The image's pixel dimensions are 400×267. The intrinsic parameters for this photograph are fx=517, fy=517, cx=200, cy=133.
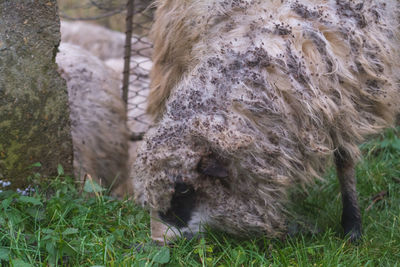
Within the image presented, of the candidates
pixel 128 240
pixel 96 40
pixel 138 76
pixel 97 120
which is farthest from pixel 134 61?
pixel 128 240

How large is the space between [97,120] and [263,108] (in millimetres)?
2057

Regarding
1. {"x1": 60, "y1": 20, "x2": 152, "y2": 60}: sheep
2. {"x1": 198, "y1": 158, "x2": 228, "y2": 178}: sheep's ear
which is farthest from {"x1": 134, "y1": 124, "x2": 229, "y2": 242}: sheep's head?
{"x1": 60, "y1": 20, "x2": 152, "y2": 60}: sheep

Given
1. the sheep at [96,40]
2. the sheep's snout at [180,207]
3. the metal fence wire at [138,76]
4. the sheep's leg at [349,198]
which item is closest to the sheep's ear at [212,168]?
the sheep's snout at [180,207]

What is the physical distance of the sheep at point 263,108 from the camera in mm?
2363

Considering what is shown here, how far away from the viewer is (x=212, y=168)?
7.80ft

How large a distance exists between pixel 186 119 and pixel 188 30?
659 mm

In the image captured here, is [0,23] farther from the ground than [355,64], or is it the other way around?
[355,64]

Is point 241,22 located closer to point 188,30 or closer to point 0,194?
point 188,30

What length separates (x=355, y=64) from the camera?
2.52 metres

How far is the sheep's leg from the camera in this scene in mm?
2836

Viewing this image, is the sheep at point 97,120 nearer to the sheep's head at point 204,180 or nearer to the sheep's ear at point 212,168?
the sheep's head at point 204,180

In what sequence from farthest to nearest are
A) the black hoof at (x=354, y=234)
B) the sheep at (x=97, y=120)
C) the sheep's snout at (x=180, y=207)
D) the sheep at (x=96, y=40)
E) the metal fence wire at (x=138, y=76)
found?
1. the sheep at (x=96, y=40)
2. the metal fence wire at (x=138, y=76)
3. the sheep at (x=97, y=120)
4. the black hoof at (x=354, y=234)
5. the sheep's snout at (x=180, y=207)

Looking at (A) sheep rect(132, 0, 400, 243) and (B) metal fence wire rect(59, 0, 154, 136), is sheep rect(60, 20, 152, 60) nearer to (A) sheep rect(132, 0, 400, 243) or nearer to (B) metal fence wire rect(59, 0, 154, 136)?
(B) metal fence wire rect(59, 0, 154, 136)

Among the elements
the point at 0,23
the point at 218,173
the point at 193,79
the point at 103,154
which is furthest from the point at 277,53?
the point at 103,154
